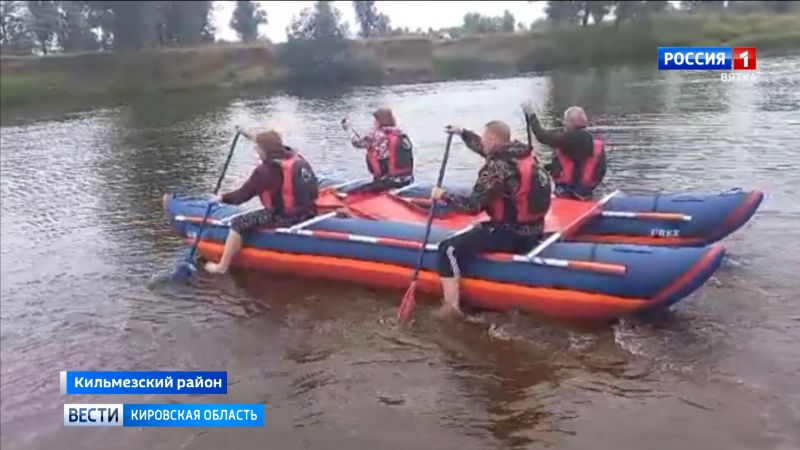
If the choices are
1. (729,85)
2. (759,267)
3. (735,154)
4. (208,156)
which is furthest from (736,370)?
(208,156)

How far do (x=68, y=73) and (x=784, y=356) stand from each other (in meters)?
37.6

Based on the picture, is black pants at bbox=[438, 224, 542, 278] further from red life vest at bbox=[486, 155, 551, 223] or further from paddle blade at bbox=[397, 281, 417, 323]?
paddle blade at bbox=[397, 281, 417, 323]

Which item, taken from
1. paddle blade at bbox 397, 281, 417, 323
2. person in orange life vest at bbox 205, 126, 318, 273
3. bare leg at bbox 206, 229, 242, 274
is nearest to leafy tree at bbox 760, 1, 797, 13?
person in orange life vest at bbox 205, 126, 318, 273

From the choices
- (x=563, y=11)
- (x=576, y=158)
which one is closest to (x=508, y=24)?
(x=563, y=11)

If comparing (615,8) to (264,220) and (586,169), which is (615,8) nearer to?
(586,169)

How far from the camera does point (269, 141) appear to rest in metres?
8.79

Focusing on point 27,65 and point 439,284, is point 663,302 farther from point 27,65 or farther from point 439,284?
point 27,65

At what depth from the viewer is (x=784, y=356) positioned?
20.7 ft

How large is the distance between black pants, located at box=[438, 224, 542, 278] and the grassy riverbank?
79.3 feet

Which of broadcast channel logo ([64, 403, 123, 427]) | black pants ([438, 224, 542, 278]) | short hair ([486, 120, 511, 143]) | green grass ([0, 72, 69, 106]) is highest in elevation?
green grass ([0, 72, 69, 106])

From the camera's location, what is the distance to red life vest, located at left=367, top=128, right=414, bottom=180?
419 inches

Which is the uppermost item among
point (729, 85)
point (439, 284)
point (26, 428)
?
point (729, 85)

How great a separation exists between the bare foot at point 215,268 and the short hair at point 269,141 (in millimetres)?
1575

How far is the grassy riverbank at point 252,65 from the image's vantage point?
33.6m
